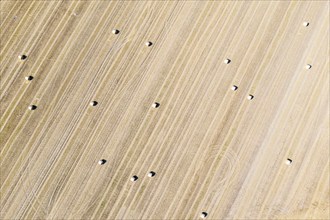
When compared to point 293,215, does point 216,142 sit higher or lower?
higher

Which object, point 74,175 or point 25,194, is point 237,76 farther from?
point 25,194

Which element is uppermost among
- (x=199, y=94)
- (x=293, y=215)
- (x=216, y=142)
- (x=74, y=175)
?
(x=199, y=94)

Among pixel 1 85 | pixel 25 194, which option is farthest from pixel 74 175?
pixel 1 85

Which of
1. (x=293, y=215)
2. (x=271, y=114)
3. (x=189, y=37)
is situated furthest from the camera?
(x=189, y=37)

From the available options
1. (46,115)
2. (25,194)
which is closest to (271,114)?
(46,115)

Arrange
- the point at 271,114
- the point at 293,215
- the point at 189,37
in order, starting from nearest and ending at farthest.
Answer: the point at 293,215, the point at 271,114, the point at 189,37

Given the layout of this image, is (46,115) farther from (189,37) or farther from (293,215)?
(293,215)

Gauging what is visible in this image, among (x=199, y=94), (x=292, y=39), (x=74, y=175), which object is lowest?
(x=74, y=175)

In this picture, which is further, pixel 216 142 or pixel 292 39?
pixel 292 39

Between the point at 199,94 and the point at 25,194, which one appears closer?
the point at 25,194
